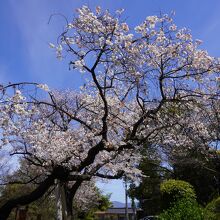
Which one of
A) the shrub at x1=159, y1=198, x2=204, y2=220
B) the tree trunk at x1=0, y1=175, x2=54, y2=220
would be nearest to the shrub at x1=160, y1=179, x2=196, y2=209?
the shrub at x1=159, y1=198, x2=204, y2=220

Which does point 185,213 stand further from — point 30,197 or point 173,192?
point 30,197

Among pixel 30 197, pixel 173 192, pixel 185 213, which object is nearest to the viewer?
pixel 185 213

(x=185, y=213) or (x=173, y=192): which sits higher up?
(x=173, y=192)

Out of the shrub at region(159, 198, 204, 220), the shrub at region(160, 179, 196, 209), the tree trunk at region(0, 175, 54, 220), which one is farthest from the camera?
the shrub at region(160, 179, 196, 209)

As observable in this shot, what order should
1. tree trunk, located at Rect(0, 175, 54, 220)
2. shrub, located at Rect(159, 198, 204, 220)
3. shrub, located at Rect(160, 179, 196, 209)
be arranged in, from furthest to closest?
1. shrub, located at Rect(160, 179, 196, 209)
2. tree trunk, located at Rect(0, 175, 54, 220)
3. shrub, located at Rect(159, 198, 204, 220)

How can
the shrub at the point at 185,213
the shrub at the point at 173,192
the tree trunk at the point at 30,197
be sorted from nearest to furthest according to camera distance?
the shrub at the point at 185,213, the tree trunk at the point at 30,197, the shrub at the point at 173,192

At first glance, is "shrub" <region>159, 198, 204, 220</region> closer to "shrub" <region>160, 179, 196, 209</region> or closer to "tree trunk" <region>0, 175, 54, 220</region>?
"shrub" <region>160, 179, 196, 209</region>

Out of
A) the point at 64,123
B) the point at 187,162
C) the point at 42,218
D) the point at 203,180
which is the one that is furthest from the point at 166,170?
the point at 64,123

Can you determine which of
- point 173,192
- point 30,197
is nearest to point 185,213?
point 173,192

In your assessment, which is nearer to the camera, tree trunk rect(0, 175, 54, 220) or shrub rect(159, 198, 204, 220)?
shrub rect(159, 198, 204, 220)

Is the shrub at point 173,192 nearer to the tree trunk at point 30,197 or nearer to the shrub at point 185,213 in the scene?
the shrub at point 185,213

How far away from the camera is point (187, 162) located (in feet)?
84.5

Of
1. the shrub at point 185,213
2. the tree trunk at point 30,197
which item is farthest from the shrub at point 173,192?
the tree trunk at point 30,197

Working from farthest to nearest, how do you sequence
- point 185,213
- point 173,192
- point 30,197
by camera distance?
point 173,192 → point 30,197 → point 185,213
